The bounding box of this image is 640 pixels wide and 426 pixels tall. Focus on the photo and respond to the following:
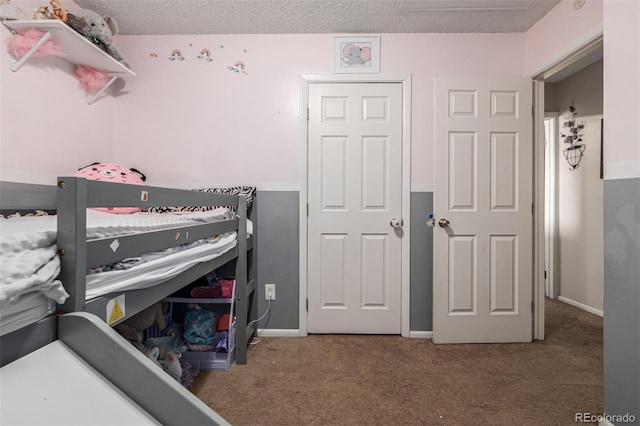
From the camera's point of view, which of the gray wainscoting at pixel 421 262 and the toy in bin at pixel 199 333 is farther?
the gray wainscoting at pixel 421 262

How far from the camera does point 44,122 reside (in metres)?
1.74

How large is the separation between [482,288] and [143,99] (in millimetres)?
2893

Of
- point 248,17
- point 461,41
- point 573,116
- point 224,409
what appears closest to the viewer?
point 224,409

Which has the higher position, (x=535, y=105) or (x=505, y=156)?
(x=535, y=105)

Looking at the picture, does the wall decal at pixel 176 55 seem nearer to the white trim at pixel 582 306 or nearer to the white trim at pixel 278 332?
the white trim at pixel 278 332

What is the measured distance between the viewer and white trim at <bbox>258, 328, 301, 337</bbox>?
2.25 m

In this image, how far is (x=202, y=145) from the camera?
229 centimetres

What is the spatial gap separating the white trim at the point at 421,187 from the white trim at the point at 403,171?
42 mm

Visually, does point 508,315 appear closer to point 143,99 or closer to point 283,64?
point 283,64

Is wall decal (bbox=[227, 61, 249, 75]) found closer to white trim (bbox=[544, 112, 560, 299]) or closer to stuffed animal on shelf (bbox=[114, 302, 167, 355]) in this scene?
stuffed animal on shelf (bbox=[114, 302, 167, 355])

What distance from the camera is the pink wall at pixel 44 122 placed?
1.54 m

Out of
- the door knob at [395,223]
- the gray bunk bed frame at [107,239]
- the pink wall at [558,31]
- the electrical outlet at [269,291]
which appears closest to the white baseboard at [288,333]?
the electrical outlet at [269,291]

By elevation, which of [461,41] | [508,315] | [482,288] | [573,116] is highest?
[461,41]

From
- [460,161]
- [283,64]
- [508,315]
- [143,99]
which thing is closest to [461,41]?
[460,161]
